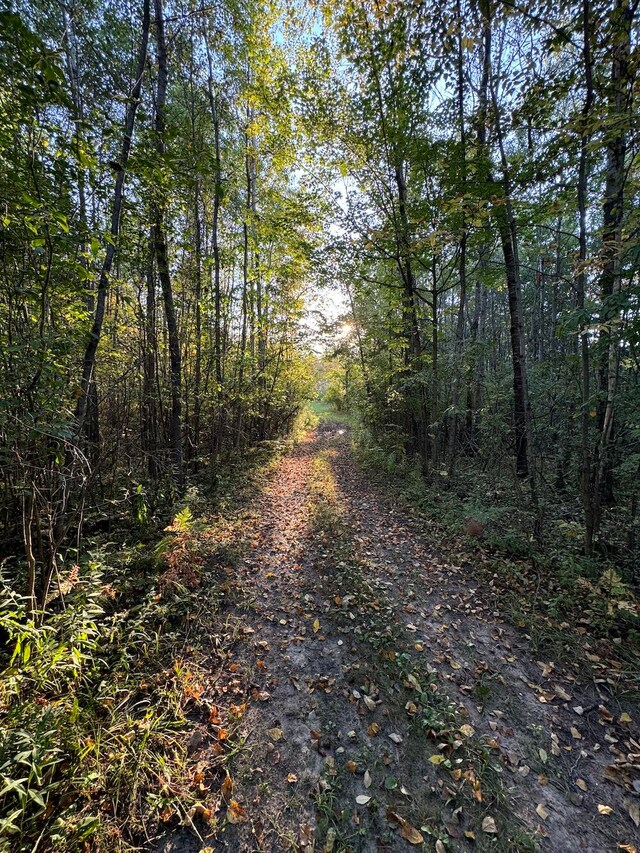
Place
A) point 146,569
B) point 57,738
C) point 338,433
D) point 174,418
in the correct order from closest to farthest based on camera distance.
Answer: point 57,738
point 146,569
point 174,418
point 338,433

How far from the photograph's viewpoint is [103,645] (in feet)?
10.2

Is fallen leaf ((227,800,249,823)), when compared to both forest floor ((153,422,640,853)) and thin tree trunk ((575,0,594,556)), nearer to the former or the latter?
forest floor ((153,422,640,853))

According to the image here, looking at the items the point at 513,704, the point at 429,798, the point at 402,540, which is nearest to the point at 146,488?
the point at 402,540

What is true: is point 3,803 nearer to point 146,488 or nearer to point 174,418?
point 146,488

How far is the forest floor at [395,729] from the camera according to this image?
2111 millimetres

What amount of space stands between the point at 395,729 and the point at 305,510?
4622mm

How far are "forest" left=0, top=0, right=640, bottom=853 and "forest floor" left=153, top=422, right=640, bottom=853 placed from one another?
0.02 meters

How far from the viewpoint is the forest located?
225 centimetres

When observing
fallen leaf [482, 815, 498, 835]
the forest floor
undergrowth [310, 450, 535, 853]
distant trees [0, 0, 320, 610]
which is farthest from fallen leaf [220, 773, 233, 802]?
distant trees [0, 0, 320, 610]

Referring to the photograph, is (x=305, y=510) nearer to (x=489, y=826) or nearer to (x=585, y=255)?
(x=489, y=826)

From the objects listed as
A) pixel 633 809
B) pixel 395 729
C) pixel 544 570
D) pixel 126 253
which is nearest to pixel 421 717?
pixel 395 729

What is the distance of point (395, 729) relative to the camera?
2.74 m

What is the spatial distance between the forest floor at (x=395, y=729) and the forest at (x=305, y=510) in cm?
2

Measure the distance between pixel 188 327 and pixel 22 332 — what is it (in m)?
5.00
